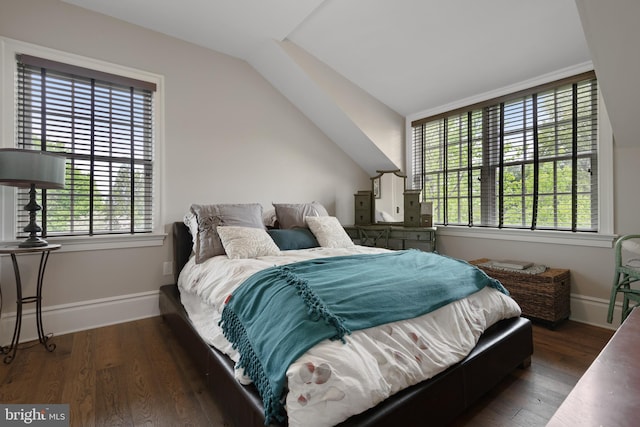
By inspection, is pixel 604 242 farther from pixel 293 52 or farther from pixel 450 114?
pixel 293 52

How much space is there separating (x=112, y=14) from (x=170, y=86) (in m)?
0.67

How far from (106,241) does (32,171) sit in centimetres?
84

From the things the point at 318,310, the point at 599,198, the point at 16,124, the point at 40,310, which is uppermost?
the point at 16,124

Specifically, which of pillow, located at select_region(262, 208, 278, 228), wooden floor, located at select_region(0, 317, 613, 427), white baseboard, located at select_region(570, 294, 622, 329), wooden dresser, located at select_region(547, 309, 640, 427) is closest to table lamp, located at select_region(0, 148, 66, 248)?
wooden floor, located at select_region(0, 317, 613, 427)

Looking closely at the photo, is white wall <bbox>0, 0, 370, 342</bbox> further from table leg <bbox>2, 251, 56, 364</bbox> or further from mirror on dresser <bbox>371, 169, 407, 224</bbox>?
mirror on dresser <bbox>371, 169, 407, 224</bbox>

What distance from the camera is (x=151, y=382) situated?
1.80m

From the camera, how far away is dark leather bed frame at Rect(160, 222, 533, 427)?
3.69ft

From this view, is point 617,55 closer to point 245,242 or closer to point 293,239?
point 293,239

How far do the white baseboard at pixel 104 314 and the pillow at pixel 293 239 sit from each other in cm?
125

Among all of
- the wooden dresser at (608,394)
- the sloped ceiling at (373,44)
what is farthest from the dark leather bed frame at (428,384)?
the sloped ceiling at (373,44)

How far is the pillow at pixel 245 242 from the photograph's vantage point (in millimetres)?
2314

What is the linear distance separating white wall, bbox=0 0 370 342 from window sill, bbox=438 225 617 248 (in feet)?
5.30

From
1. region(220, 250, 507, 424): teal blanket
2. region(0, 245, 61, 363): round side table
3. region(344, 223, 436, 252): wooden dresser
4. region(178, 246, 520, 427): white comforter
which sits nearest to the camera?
region(178, 246, 520, 427): white comforter

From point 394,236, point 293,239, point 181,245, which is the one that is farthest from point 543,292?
point 181,245
